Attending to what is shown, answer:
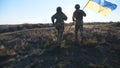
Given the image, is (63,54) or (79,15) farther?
(79,15)

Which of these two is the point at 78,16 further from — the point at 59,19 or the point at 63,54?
the point at 63,54

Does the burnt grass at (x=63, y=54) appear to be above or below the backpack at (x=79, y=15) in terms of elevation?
below

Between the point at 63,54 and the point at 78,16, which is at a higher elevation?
the point at 78,16

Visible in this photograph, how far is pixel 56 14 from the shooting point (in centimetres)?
2025

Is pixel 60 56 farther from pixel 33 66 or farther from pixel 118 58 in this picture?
pixel 118 58

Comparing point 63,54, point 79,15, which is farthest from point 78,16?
point 63,54

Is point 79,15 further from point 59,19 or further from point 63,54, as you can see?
point 63,54

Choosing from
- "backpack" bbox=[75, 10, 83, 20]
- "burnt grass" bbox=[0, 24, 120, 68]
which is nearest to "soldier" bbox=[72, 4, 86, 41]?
"backpack" bbox=[75, 10, 83, 20]

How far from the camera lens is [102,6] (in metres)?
21.8

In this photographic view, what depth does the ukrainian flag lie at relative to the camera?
21375mm

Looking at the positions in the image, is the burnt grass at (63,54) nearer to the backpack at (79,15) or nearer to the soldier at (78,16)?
the soldier at (78,16)

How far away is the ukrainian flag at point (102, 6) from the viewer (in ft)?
70.1

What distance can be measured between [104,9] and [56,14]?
11.2ft

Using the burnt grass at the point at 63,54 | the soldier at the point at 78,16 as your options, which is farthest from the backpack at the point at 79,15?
the burnt grass at the point at 63,54
